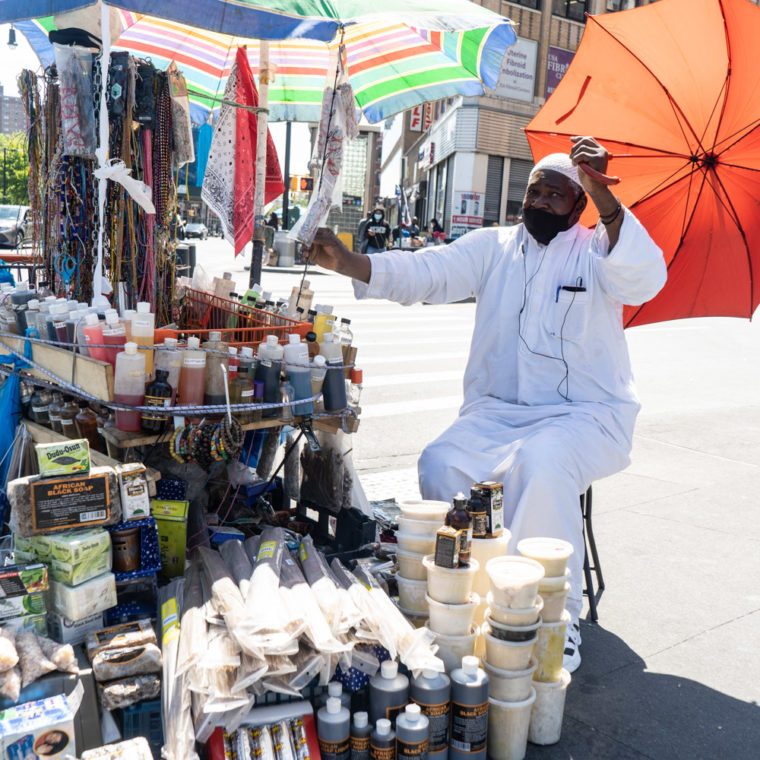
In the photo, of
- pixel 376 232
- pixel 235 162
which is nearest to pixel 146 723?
pixel 235 162

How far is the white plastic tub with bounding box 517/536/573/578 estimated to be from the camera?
2629 millimetres

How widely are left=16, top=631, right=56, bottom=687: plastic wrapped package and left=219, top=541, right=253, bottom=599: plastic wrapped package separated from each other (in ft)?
2.05

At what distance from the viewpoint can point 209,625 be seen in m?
2.41

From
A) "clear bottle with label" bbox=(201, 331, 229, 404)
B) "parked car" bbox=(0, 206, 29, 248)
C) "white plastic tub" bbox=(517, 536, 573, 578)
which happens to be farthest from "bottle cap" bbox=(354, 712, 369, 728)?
"parked car" bbox=(0, 206, 29, 248)

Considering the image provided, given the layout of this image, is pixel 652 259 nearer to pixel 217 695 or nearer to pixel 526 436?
pixel 526 436

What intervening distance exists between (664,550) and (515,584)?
233cm

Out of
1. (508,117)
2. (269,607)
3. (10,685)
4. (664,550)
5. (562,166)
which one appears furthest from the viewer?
(508,117)

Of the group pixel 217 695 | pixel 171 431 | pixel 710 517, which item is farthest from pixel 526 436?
pixel 710 517

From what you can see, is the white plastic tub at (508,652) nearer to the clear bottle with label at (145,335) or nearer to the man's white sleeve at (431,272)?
the clear bottle with label at (145,335)

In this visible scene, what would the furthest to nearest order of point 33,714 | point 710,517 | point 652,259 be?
1. point 710,517
2. point 652,259
3. point 33,714

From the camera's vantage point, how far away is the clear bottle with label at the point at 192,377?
294cm

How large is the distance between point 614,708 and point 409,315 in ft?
38.8

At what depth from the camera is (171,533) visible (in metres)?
2.89

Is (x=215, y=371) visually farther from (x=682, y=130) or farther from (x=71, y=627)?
(x=682, y=130)
